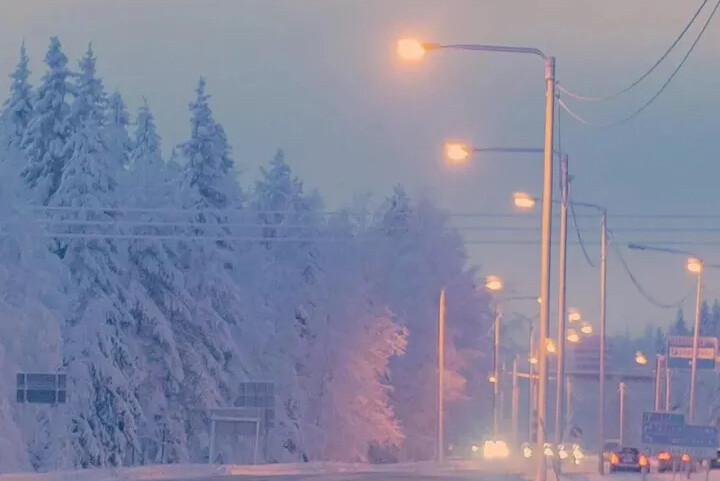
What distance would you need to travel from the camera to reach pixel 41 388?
3825 centimetres

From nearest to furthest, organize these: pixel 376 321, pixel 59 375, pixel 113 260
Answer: pixel 59 375
pixel 113 260
pixel 376 321

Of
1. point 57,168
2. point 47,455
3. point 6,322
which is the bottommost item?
point 47,455

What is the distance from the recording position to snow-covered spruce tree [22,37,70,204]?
2480 inches

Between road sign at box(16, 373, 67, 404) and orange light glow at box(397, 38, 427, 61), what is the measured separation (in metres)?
17.2

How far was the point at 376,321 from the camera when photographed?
252 ft

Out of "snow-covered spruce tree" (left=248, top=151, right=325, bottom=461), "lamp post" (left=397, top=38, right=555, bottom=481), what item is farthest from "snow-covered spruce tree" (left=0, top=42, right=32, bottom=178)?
"lamp post" (left=397, top=38, right=555, bottom=481)

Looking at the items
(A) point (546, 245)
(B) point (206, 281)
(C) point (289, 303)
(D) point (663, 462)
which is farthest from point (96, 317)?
(A) point (546, 245)

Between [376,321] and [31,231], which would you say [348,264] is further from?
[31,231]

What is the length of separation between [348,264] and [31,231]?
26.0 meters

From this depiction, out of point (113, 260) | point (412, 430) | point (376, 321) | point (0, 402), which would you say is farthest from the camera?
point (412, 430)

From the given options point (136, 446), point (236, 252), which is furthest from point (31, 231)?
point (236, 252)

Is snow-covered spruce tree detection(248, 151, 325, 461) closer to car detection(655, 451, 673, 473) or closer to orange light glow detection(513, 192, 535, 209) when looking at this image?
car detection(655, 451, 673, 473)

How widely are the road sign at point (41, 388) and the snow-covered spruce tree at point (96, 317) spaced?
70.3 ft

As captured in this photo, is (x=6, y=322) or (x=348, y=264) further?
(x=348, y=264)
